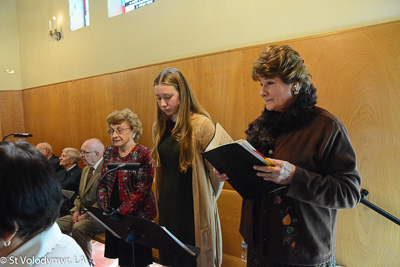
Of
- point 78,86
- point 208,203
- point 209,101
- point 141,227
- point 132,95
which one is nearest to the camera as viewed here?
point 141,227

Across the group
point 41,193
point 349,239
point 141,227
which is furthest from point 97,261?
point 41,193

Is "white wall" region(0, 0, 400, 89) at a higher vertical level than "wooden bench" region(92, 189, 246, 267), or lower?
higher

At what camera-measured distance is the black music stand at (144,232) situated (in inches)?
47.3

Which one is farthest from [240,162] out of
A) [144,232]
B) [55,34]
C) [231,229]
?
[55,34]

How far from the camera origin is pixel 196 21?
3.37 m

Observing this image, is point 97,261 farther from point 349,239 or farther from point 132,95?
point 349,239

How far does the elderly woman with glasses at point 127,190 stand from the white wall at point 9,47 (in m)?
4.38

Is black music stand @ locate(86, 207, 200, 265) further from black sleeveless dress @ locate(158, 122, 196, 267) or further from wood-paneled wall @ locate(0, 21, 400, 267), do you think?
wood-paneled wall @ locate(0, 21, 400, 267)

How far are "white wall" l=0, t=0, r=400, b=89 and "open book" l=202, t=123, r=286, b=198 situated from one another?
1.77m

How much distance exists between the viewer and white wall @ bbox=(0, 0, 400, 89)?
251cm

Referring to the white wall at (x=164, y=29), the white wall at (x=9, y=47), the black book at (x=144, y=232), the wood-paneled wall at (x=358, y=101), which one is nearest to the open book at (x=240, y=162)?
the black book at (x=144, y=232)

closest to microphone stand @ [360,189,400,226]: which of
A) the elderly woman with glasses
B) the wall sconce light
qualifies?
the elderly woman with glasses

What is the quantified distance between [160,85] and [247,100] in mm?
1295

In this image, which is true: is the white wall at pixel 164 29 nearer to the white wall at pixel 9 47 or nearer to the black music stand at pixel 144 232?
the white wall at pixel 9 47
